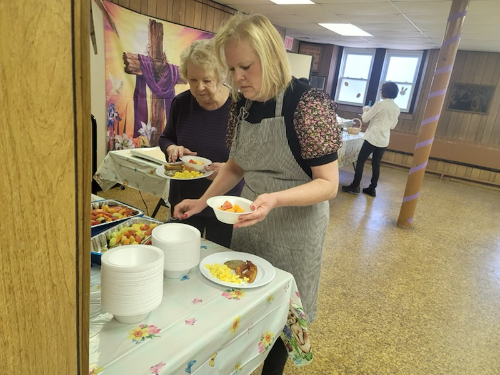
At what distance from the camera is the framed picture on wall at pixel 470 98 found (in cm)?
659

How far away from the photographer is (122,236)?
1.14 m

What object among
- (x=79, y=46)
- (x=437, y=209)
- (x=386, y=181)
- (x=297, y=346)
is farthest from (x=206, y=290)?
(x=386, y=181)

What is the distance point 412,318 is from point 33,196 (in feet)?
8.05

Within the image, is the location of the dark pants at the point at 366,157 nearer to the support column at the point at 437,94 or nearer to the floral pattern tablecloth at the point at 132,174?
the support column at the point at 437,94

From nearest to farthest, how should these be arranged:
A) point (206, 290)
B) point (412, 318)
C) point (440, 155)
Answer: point (206, 290)
point (412, 318)
point (440, 155)

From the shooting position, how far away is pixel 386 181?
20.0ft

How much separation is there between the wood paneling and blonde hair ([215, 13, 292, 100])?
716mm

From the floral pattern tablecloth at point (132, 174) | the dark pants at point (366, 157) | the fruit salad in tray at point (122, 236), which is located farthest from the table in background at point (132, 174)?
the dark pants at point (366, 157)

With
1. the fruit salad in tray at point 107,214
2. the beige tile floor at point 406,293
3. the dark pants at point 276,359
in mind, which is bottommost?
→ the beige tile floor at point 406,293

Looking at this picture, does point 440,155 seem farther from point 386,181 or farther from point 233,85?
point 233,85

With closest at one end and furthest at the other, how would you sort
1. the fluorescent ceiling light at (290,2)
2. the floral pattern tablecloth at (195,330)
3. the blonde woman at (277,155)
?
the floral pattern tablecloth at (195,330) → the blonde woman at (277,155) → the fluorescent ceiling light at (290,2)

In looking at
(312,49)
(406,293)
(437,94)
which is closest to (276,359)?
(406,293)

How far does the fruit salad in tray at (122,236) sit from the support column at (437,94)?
323 cm

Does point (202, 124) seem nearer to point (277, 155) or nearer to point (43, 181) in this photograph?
point (277, 155)
